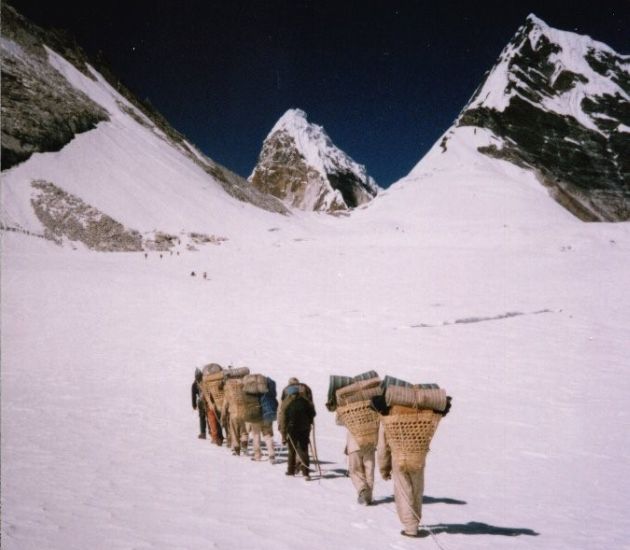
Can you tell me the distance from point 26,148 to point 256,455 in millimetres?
48344

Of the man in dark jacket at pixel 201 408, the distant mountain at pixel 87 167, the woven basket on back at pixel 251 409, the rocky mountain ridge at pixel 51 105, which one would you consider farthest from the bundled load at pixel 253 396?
the rocky mountain ridge at pixel 51 105

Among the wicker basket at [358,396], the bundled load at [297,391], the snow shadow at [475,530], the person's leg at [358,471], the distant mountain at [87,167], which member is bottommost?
the snow shadow at [475,530]

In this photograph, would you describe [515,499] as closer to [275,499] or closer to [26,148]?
[275,499]

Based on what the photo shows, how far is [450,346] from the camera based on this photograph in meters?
14.8

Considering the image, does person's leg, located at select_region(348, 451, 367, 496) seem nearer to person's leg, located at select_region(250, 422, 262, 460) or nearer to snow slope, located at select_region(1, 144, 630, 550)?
snow slope, located at select_region(1, 144, 630, 550)

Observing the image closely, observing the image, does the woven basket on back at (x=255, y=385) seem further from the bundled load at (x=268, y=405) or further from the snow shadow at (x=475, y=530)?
the snow shadow at (x=475, y=530)

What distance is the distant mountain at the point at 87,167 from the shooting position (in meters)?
40.6

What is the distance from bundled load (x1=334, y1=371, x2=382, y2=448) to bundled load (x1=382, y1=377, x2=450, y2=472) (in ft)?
2.91

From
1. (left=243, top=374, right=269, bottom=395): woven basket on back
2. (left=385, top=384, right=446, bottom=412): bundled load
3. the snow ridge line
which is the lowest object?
(left=243, top=374, right=269, bottom=395): woven basket on back

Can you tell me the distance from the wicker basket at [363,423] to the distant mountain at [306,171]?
147m

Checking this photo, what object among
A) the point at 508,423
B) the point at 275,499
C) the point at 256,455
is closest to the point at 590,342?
the point at 508,423

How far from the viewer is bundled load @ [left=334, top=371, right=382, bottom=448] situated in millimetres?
5105

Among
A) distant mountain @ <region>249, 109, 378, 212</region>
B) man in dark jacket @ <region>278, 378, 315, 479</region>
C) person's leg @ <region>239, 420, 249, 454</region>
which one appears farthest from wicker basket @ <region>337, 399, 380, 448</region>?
distant mountain @ <region>249, 109, 378, 212</region>

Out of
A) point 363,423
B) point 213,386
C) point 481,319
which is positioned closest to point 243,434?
point 213,386
